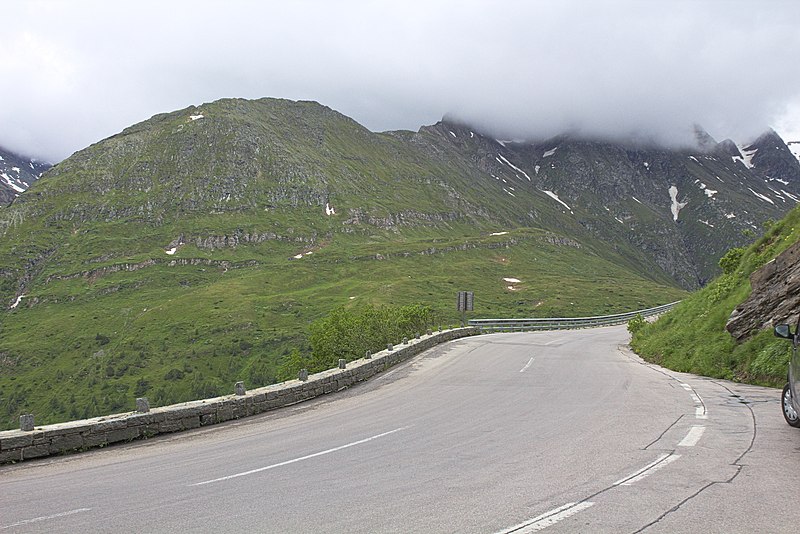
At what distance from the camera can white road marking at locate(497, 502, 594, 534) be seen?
503 centimetres

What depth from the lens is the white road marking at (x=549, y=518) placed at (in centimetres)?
503

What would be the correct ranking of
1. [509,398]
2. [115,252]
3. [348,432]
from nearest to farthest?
[348,432]
[509,398]
[115,252]

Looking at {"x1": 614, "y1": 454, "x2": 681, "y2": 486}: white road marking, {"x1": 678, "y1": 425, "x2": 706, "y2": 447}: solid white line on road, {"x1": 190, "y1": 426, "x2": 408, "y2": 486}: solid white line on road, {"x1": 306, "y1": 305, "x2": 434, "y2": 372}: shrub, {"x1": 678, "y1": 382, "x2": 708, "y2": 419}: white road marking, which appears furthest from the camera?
{"x1": 306, "y1": 305, "x2": 434, "y2": 372}: shrub

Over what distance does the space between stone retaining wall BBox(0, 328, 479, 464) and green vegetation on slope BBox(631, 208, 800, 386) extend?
36.8 ft

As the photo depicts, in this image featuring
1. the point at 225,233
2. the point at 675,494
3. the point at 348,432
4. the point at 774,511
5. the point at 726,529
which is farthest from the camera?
the point at 225,233

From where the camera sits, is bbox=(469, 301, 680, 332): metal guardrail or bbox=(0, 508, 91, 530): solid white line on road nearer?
bbox=(0, 508, 91, 530): solid white line on road

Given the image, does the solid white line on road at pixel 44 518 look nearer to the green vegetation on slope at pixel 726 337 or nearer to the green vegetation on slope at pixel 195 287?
the green vegetation on slope at pixel 726 337

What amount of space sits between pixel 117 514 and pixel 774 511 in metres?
6.85

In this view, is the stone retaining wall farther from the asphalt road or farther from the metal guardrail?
the metal guardrail

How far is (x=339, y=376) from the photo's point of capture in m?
16.3

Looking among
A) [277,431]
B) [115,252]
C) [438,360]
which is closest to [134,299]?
[115,252]

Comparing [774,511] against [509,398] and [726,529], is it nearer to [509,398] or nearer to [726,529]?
[726,529]

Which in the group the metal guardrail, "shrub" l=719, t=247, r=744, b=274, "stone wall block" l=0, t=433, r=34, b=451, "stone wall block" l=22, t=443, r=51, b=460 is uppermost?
"shrub" l=719, t=247, r=744, b=274

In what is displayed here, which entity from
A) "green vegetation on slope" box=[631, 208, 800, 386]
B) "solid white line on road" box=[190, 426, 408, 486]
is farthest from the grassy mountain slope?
"solid white line on road" box=[190, 426, 408, 486]
